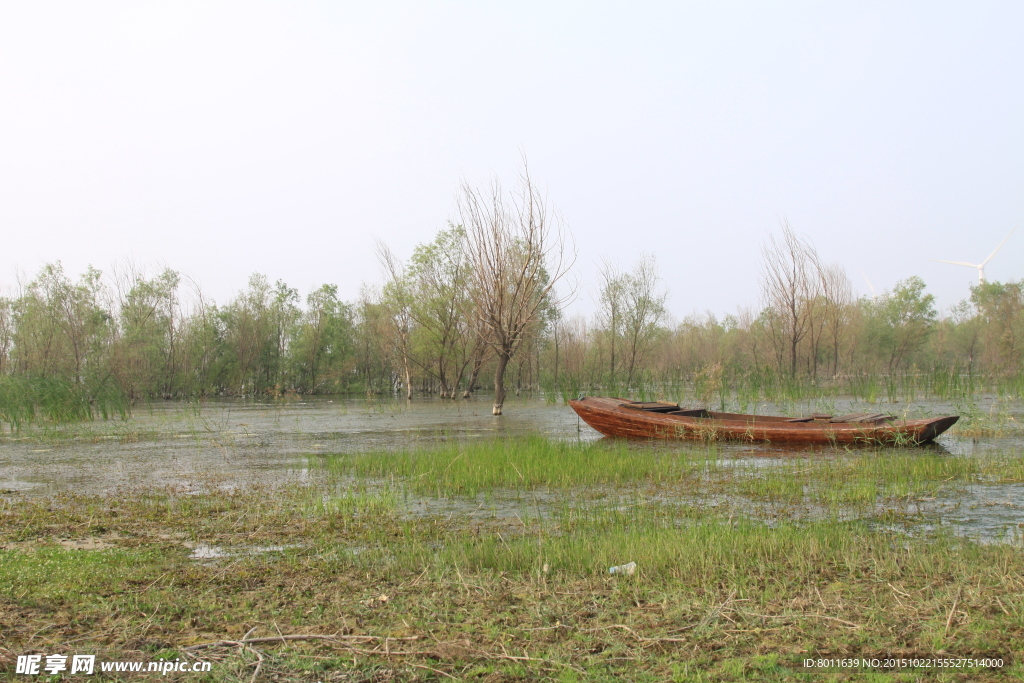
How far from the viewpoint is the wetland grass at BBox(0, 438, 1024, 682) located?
9.46 ft

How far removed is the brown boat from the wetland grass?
381cm

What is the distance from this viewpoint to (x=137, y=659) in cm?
293

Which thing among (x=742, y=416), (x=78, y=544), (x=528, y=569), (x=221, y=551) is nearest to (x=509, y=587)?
(x=528, y=569)

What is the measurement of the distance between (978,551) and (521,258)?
15038 millimetres

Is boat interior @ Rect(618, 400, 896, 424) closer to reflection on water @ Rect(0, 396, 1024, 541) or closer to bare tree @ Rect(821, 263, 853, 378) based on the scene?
reflection on water @ Rect(0, 396, 1024, 541)

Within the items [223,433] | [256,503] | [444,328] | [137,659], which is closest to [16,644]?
[137,659]

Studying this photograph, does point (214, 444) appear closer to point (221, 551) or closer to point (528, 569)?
point (221, 551)

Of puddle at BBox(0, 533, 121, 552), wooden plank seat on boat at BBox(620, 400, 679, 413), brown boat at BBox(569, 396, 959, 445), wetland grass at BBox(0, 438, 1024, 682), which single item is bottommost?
puddle at BBox(0, 533, 121, 552)

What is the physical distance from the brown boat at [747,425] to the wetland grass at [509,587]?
381 cm

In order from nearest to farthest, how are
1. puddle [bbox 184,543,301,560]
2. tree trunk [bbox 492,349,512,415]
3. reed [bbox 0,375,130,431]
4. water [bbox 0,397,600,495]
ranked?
puddle [bbox 184,543,301,560] → water [bbox 0,397,600,495] → reed [bbox 0,375,130,431] → tree trunk [bbox 492,349,512,415]

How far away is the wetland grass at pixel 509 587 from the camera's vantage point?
2.88 metres

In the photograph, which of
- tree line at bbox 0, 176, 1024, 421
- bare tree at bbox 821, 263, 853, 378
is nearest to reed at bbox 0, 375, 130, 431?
tree line at bbox 0, 176, 1024, 421

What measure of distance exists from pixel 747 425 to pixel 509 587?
8.28 meters

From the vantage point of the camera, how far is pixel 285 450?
11.4 metres
